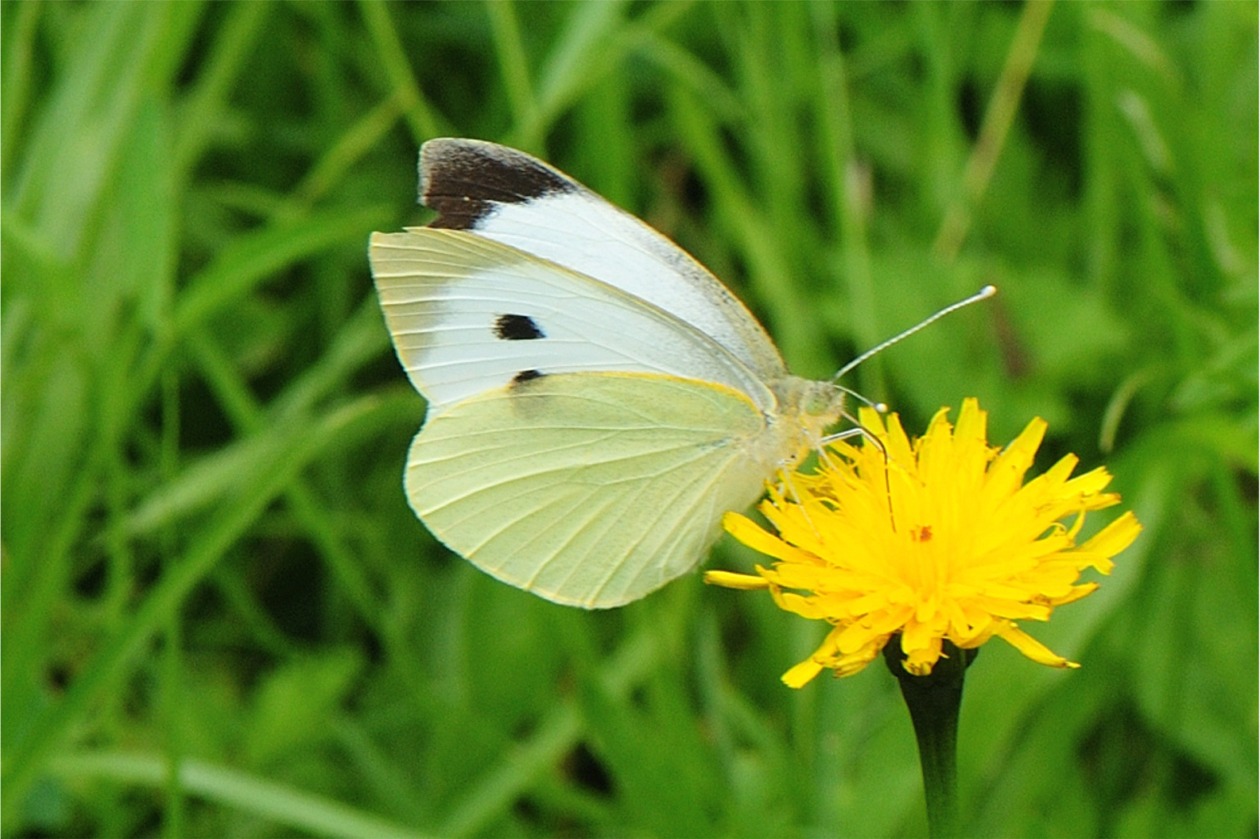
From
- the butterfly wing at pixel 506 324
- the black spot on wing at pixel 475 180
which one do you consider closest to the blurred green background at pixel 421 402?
the butterfly wing at pixel 506 324

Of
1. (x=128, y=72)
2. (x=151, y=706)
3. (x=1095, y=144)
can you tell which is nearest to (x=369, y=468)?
(x=151, y=706)

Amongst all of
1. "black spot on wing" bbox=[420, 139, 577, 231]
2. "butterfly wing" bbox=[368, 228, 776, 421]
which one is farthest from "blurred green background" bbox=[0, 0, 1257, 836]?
"black spot on wing" bbox=[420, 139, 577, 231]

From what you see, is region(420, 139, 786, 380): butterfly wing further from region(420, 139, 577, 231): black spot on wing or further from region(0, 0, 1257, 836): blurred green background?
region(0, 0, 1257, 836): blurred green background

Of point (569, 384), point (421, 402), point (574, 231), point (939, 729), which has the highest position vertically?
point (574, 231)

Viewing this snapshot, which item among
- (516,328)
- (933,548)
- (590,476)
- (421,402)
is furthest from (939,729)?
(421,402)

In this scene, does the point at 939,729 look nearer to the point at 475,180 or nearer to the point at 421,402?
the point at 475,180

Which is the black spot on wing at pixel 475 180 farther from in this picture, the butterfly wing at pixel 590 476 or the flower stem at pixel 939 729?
the flower stem at pixel 939 729
